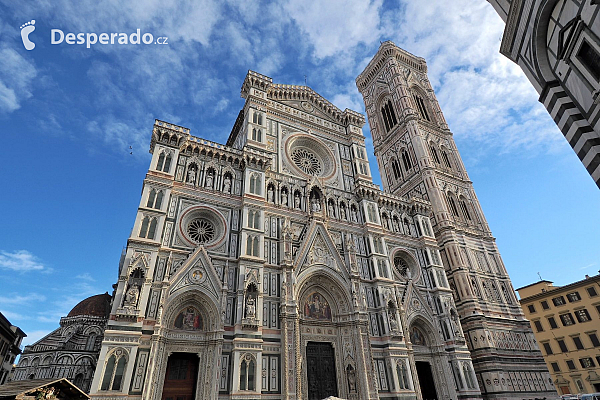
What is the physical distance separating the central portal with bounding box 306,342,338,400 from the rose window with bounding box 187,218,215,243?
874 cm

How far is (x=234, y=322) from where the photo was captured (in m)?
17.5

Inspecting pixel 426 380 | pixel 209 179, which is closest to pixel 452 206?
pixel 426 380

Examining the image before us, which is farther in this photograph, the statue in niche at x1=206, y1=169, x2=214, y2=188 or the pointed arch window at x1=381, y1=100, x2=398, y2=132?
the pointed arch window at x1=381, y1=100, x2=398, y2=132

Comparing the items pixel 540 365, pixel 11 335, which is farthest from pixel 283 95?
pixel 540 365

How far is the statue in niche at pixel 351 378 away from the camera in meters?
19.1

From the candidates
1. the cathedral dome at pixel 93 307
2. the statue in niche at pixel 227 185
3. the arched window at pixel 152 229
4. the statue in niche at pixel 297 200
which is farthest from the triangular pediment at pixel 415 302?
the cathedral dome at pixel 93 307

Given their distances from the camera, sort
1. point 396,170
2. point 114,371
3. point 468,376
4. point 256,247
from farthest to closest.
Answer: point 396,170
point 468,376
point 256,247
point 114,371

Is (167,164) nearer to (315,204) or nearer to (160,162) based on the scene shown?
(160,162)

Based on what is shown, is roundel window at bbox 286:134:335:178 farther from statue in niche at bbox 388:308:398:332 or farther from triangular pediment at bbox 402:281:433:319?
statue in niche at bbox 388:308:398:332

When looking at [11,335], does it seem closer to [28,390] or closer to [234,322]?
[234,322]

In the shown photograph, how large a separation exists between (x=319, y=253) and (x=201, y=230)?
788 centimetres

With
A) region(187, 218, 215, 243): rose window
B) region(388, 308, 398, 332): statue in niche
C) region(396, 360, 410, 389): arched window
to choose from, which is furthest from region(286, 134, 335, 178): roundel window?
region(396, 360, 410, 389): arched window

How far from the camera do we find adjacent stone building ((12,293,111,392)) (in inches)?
923

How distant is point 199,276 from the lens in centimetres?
1791
